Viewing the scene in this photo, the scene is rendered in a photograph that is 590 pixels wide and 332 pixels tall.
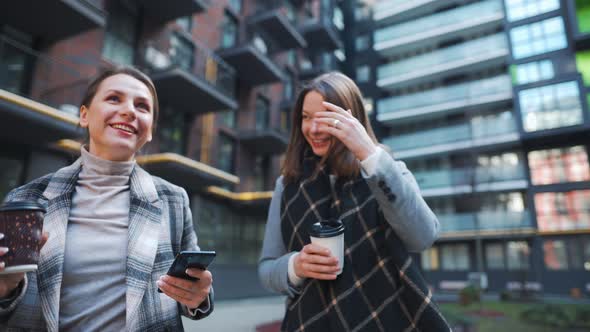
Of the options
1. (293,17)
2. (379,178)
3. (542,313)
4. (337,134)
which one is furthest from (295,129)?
(293,17)

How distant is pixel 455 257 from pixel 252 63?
18.1 m

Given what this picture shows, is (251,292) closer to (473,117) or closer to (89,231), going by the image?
(89,231)

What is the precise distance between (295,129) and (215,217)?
13308 millimetres

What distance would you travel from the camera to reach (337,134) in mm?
1622

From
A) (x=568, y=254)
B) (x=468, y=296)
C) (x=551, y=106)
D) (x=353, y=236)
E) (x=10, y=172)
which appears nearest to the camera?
(x=353, y=236)

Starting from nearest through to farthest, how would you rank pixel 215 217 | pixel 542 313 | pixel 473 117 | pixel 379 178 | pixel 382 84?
pixel 379 178, pixel 542 313, pixel 215 217, pixel 473 117, pixel 382 84

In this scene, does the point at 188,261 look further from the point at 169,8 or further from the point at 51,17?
the point at 169,8

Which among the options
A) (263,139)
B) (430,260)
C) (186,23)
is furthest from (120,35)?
(430,260)

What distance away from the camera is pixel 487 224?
23.0m

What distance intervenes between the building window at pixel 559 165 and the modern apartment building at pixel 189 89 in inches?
576

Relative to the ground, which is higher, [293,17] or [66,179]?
[293,17]

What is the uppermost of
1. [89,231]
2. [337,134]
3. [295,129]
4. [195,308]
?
[295,129]

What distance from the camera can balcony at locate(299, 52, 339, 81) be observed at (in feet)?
74.9

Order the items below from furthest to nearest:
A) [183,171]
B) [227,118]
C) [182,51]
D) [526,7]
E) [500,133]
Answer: [526,7]
[500,133]
[227,118]
[182,51]
[183,171]
